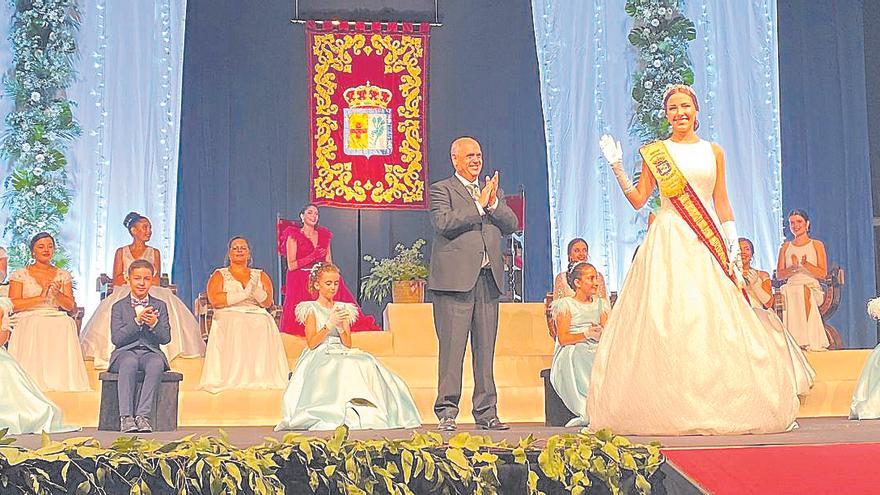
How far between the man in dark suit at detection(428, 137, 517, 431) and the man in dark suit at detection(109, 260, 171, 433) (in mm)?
1730

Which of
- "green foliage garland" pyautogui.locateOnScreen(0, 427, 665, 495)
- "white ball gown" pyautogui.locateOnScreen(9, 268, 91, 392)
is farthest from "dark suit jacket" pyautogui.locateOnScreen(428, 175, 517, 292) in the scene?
"white ball gown" pyautogui.locateOnScreen(9, 268, 91, 392)

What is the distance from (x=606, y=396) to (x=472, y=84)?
669cm

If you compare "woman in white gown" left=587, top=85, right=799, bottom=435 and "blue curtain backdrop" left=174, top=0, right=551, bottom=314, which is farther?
"blue curtain backdrop" left=174, top=0, right=551, bottom=314

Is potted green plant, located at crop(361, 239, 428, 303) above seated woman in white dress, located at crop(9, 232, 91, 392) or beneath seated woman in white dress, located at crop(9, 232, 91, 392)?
above

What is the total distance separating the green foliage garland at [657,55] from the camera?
907 centimetres

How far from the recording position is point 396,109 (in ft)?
35.4

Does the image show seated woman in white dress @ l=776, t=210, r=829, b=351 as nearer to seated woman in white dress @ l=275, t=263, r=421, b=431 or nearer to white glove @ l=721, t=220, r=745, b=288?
seated woman in white dress @ l=275, t=263, r=421, b=431

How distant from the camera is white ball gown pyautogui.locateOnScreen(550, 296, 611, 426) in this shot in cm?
639

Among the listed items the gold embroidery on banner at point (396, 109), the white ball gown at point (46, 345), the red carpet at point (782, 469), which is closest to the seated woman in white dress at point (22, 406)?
the white ball gown at point (46, 345)

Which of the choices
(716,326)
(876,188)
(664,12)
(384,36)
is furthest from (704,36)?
(716,326)

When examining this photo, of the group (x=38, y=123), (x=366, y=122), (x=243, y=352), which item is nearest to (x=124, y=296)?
(x=243, y=352)

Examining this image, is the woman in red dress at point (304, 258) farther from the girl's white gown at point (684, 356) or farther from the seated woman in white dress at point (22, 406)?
the girl's white gown at point (684, 356)

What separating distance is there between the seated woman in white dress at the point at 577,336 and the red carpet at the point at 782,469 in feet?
8.77

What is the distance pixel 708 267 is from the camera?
15.4ft
